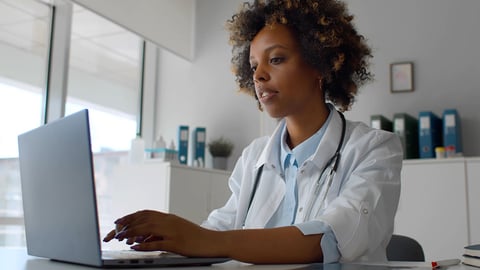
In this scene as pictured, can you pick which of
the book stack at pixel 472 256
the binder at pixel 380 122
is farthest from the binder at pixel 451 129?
the book stack at pixel 472 256

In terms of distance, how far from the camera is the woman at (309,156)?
3.41 feet

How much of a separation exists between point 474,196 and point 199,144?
2.03m

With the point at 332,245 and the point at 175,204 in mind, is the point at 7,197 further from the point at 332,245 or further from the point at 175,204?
the point at 332,245

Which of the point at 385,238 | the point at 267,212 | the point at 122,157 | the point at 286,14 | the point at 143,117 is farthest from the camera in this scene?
the point at 143,117

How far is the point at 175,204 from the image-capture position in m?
3.50

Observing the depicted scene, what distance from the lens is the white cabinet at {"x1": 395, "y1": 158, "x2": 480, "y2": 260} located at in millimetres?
3139

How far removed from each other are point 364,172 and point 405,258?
478 millimetres

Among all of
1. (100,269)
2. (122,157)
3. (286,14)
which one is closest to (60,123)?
(100,269)

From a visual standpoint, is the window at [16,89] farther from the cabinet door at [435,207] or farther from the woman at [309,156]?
the cabinet door at [435,207]

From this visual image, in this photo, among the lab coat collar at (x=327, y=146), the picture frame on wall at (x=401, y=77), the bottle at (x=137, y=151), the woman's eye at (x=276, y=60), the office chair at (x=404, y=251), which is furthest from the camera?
the bottle at (x=137, y=151)

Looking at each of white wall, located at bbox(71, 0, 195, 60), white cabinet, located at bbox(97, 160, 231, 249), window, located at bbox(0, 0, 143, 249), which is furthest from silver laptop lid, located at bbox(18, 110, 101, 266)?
white wall, located at bbox(71, 0, 195, 60)

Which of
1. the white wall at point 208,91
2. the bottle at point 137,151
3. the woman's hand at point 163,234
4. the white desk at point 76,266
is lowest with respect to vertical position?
the white desk at point 76,266

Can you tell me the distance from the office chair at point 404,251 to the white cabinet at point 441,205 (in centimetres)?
168

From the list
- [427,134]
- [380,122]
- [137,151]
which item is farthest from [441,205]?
[137,151]
